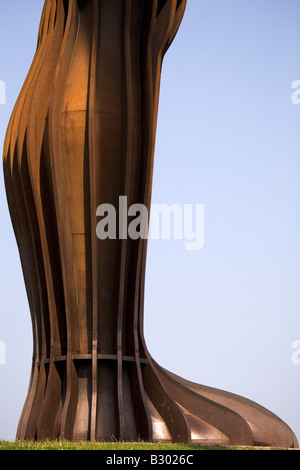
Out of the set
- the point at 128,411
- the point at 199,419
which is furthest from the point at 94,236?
the point at 199,419

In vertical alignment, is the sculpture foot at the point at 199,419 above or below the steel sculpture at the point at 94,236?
below

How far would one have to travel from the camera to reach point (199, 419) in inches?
861

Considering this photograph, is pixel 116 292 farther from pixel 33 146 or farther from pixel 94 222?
pixel 33 146

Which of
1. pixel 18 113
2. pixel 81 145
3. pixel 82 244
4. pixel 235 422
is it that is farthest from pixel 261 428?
pixel 18 113

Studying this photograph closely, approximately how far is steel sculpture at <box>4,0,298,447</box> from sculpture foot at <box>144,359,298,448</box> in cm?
3

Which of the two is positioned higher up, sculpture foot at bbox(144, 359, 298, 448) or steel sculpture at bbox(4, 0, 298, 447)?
steel sculpture at bbox(4, 0, 298, 447)

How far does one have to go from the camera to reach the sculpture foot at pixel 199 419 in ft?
69.7

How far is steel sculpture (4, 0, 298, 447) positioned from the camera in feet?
70.2

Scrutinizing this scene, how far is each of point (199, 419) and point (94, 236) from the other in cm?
501

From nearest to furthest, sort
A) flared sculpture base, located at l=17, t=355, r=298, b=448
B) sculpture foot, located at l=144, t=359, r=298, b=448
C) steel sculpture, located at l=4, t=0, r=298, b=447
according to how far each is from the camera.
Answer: flared sculpture base, located at l=17, t=355, r=298, b=448 < sculpture foot, located at l=144, t=359, r=298, b=448 < steel sculpture, located at l=4, t=0, r=298, b=447

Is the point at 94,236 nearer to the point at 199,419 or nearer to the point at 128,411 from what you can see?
the point at 128,411

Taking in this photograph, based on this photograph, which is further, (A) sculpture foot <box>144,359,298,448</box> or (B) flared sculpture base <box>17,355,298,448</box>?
(A) sculpture foot <box>144,359,298,448</box>

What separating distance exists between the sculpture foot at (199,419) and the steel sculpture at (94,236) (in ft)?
0.09
